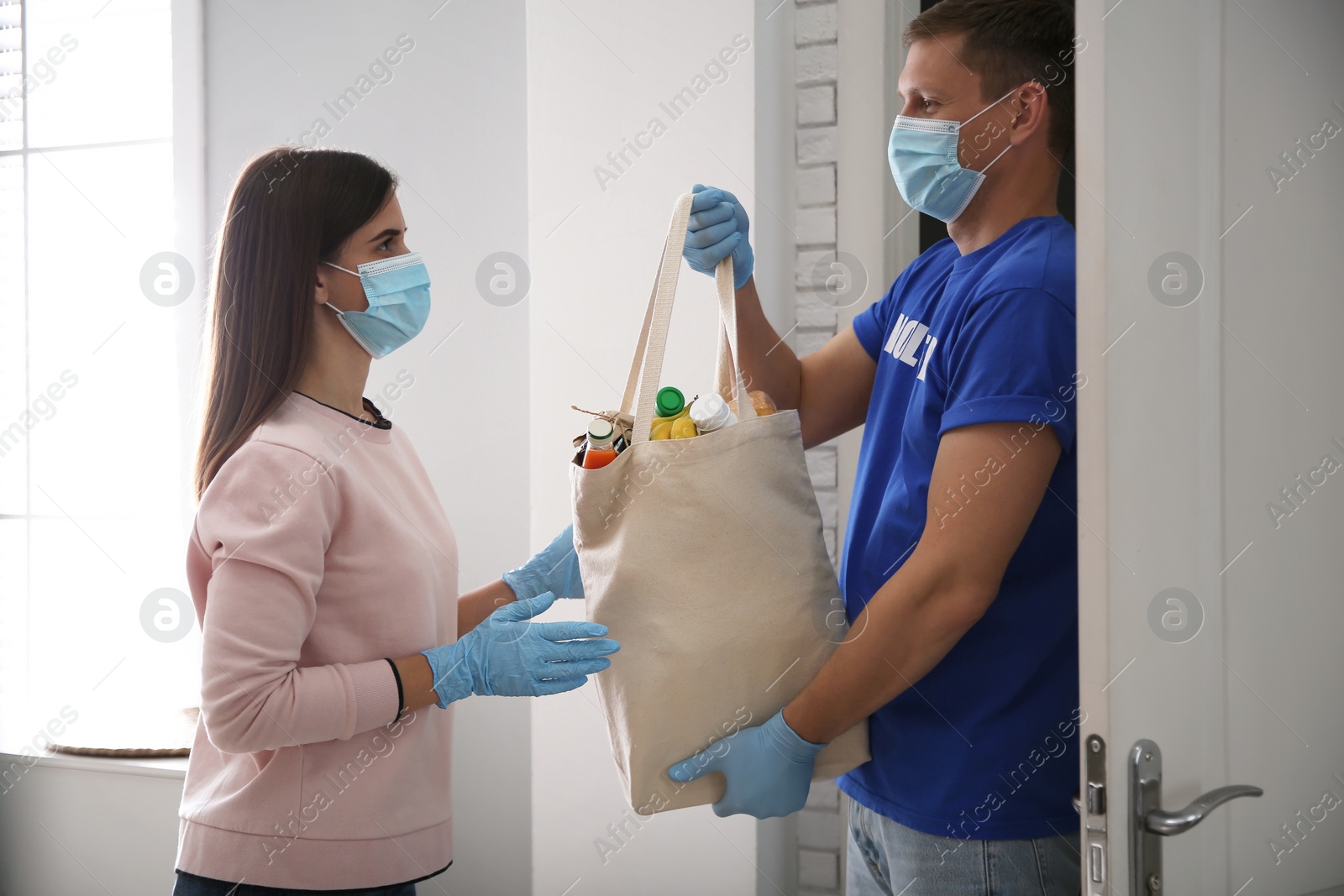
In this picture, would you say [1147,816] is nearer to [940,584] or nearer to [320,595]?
[940,584]

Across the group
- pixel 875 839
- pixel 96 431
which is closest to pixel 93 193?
pixel 96 431

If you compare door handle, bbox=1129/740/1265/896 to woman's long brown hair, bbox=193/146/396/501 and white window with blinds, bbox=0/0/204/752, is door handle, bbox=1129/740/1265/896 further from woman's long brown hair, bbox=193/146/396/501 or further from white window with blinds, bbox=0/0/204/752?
white window with blinds, bbox=0/0/204/752

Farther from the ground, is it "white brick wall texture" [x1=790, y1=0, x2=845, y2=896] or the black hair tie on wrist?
"white brick wall texture" [x1=790, y1=0, x2=845, y2=896]

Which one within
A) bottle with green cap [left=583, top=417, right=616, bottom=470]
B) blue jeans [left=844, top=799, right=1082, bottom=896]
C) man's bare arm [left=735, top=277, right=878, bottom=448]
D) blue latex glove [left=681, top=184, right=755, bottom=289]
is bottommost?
blue jeans [left=844, top=799, right=1082, bottom=896]

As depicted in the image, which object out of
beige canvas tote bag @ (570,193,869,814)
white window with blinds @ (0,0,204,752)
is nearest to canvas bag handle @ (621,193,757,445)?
beige canvas tote bag @ (570,193,869,814)

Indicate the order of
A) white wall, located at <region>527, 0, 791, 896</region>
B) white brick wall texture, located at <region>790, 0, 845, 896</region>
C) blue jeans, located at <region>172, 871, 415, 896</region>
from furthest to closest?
white brick wall texture, located at <region>790, 0, 845, 896</region> → white wall, located at <region>527, 0, 791, 896</region> → blue jeans, located at <region>172, 871, 415, 896</region>

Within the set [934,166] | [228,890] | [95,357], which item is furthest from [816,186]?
[95,357]

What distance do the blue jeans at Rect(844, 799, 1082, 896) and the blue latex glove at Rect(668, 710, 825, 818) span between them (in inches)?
6.3

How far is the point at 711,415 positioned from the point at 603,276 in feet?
3.14

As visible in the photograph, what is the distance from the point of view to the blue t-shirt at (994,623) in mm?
974

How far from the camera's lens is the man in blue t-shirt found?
0.96 meters

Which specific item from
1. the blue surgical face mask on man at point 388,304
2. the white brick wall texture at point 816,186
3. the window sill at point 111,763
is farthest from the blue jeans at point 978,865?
the window sill at point 111,763

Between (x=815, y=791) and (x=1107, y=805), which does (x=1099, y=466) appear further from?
(x=815, y=791)

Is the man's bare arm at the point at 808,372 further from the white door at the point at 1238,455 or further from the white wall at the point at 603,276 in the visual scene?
the white door at the point at 1238,455
